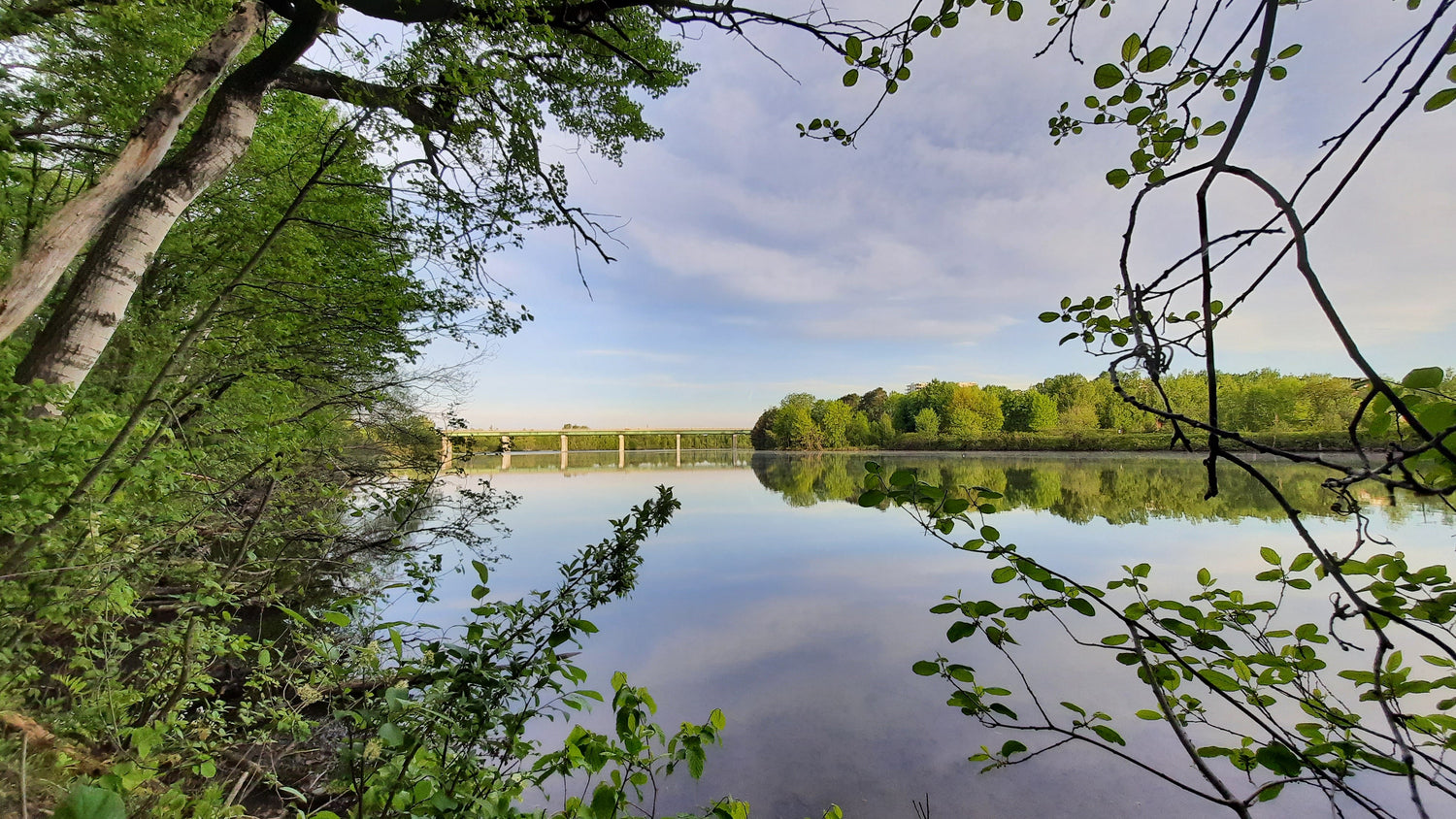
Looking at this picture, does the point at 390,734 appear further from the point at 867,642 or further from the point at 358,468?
the point at 867,642

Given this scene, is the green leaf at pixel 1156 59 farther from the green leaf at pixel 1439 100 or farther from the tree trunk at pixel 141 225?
the tree trunk at pixel 141 225

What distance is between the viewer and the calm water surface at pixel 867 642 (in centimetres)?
378

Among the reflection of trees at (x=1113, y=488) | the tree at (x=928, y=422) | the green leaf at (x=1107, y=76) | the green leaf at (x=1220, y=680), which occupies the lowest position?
the reflection of trees at (x=1113, y=488)

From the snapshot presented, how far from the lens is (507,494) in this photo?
6.18m

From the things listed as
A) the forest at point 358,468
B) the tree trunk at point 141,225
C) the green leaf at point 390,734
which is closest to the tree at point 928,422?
the forest at point 358,468

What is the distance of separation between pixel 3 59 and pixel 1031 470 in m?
29.5

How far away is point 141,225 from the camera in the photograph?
210 centimetres

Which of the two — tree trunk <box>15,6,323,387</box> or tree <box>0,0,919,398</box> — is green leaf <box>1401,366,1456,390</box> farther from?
tree trunk <box>15,6,323,387</box>

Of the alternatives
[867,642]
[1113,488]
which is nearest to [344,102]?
[867,642]

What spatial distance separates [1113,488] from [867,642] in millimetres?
16291

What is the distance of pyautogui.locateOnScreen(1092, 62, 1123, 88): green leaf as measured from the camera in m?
0.82

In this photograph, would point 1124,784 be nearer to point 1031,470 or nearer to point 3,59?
point 3,59

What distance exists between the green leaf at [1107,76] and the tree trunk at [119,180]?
302cm

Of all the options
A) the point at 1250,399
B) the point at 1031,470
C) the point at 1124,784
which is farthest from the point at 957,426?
the point at 1124,784
